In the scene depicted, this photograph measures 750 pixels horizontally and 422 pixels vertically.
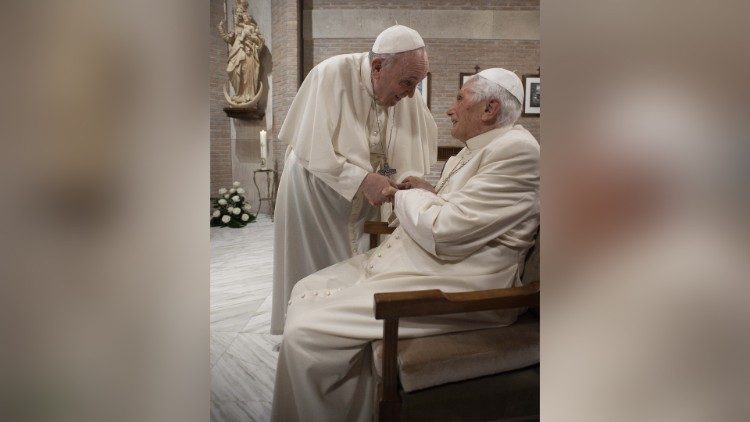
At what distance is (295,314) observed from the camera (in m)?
2.00

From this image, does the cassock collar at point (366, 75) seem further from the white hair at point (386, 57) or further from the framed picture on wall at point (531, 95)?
the framed picture on wall at point (531, 95)

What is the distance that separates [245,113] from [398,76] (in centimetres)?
861

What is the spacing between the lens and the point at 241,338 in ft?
11.4

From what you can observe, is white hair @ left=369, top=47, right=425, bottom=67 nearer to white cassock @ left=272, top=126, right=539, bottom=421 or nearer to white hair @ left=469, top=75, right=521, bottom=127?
white hair @ left=469, top=75, right=521, bottom=127

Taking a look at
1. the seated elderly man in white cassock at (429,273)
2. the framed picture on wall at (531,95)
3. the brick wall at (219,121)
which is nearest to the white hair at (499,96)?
the seated elderly man in white cassock at (429,273)

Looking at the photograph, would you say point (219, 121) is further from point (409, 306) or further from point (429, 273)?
point (409, 306)

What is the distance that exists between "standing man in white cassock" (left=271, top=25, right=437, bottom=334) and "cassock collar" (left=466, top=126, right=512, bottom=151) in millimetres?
496

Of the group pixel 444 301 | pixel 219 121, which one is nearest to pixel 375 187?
pixel 444 301

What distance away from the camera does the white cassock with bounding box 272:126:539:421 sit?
1854 mm

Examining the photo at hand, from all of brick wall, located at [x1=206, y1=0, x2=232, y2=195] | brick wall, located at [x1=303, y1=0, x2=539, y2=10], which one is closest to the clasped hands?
brick wall, located at [x1=303, y1=0, x2=539, y2=10]
